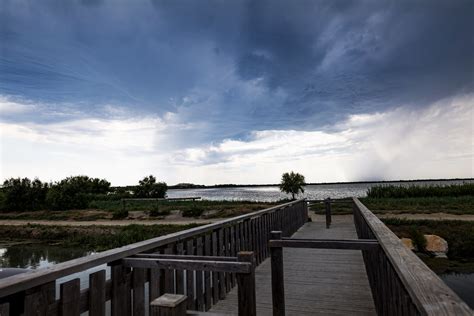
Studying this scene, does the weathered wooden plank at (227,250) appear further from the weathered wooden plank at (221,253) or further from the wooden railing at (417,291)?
the wooden railing at (417,291)

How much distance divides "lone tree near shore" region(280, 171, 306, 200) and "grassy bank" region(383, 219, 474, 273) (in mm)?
26395

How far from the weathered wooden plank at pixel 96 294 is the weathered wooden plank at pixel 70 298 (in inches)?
5.0

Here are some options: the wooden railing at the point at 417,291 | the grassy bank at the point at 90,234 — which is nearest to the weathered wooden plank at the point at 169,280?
the wooden railing at the point at 417,291

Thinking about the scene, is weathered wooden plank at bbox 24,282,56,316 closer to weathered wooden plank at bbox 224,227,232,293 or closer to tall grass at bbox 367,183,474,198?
weathered wooden plank at bbox 224,227,232,293

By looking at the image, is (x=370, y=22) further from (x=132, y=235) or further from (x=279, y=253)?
(x=132, y=235)

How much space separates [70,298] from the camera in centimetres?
196

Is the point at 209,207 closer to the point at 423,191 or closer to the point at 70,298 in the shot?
the point at 423,191

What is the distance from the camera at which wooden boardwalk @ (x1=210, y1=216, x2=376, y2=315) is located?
3.73 metres

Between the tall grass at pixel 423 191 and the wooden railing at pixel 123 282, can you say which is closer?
the wooden railing at pixel 123 282

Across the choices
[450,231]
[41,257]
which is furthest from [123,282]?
[450,231]

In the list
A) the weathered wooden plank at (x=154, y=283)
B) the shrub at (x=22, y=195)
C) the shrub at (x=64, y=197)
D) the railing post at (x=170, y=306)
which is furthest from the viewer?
the shrub at (x=22, y=195)

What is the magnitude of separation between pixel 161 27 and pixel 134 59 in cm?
275

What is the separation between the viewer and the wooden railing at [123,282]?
1738 millimetres

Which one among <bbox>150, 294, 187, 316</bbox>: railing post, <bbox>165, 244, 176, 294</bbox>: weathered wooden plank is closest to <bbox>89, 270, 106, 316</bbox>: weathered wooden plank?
<bbox>165, 244, 176, 294</bbox>: weathered wooden plank
